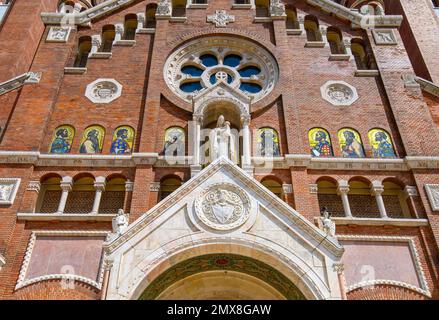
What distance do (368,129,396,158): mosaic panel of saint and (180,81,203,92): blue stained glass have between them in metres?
6.33

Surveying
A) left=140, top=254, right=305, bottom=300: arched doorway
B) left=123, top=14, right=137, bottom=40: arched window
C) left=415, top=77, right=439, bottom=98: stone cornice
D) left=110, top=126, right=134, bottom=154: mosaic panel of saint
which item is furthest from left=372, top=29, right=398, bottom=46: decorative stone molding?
left=140, top=254, right=305, bottom=300: arched doorway

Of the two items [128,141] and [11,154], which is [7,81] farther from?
[128,141]

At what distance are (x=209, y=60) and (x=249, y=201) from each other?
27.5 feet

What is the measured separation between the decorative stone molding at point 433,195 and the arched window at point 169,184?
7386 millimetres

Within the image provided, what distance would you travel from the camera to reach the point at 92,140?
53.6ft

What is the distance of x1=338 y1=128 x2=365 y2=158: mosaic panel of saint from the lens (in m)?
16.1

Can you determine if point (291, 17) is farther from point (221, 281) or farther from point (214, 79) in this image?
point (221, 281)

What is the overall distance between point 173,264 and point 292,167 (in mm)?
5223

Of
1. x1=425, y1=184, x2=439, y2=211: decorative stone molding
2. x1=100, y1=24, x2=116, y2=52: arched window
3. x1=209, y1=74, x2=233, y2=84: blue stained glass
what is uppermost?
x1=100, y1=24, x2=116, y2=52: arched window

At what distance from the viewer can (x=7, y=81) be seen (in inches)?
695

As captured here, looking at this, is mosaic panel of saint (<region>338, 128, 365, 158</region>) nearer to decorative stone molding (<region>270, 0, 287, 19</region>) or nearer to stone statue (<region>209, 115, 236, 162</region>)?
stone statue (<region>209, 115, 236, 162</region>)

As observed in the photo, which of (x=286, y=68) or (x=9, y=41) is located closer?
(x=286, y=68)

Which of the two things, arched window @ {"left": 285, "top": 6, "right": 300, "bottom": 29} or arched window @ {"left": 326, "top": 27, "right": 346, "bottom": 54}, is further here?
arched window @ {"left": 285, "top": 6, "right": 300, "bottom": 29}
